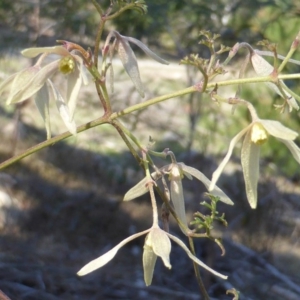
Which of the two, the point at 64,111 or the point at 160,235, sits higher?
the point at 64,111

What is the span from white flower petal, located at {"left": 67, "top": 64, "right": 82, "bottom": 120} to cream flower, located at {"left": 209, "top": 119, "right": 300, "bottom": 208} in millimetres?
257

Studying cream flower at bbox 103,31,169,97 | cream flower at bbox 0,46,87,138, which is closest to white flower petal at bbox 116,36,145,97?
cream flower at bbox 103,31,169,97

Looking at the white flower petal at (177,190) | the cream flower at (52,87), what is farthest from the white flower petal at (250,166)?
the cream flower at (52,87)

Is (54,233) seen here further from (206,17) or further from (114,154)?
(206,17)

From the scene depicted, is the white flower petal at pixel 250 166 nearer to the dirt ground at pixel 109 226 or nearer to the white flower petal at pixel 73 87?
the white flower petal at pixel 73 87

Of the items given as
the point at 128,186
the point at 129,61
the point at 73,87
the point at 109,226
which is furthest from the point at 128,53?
the point at 128,186

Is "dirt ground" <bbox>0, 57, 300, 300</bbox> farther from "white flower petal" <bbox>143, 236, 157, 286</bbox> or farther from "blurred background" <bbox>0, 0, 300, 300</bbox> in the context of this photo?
"white flower petal" <bbox>143, 236, 157, 286</bbox>

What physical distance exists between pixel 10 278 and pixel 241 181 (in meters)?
1.40

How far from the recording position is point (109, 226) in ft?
11.8

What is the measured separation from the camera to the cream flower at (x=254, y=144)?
924 millimetres

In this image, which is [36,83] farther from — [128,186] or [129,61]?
[128,186]

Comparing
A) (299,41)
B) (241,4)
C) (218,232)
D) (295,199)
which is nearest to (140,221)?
(218,232)

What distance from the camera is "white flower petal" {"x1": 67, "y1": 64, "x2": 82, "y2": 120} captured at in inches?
40.1

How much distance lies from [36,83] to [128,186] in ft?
9.81
